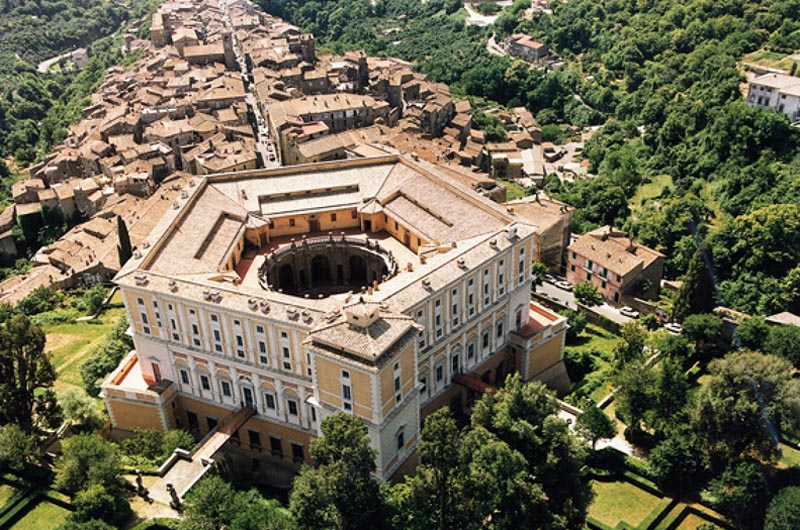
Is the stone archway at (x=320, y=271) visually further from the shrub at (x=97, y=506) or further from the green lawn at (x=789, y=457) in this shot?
the green lawn at (x=789, y=457)

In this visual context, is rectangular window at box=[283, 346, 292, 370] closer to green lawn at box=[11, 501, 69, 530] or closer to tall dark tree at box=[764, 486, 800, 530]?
green lawn at box=[11, 501, 69, 530]

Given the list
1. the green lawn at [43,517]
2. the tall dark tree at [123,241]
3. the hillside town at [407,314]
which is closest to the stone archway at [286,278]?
the hillside town at [407,314]

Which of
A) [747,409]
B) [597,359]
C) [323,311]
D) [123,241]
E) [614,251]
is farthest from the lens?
[614,251]

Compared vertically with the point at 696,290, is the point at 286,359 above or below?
above

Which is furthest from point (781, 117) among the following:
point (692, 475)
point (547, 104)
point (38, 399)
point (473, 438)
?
point (38, 399)

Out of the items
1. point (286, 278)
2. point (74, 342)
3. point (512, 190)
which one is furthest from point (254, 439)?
point (512, 190)

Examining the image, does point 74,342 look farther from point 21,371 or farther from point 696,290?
point 696,290

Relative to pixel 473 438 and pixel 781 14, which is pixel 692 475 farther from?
pixel 781 14

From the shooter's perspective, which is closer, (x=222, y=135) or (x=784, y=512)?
(x=784, y=512)
